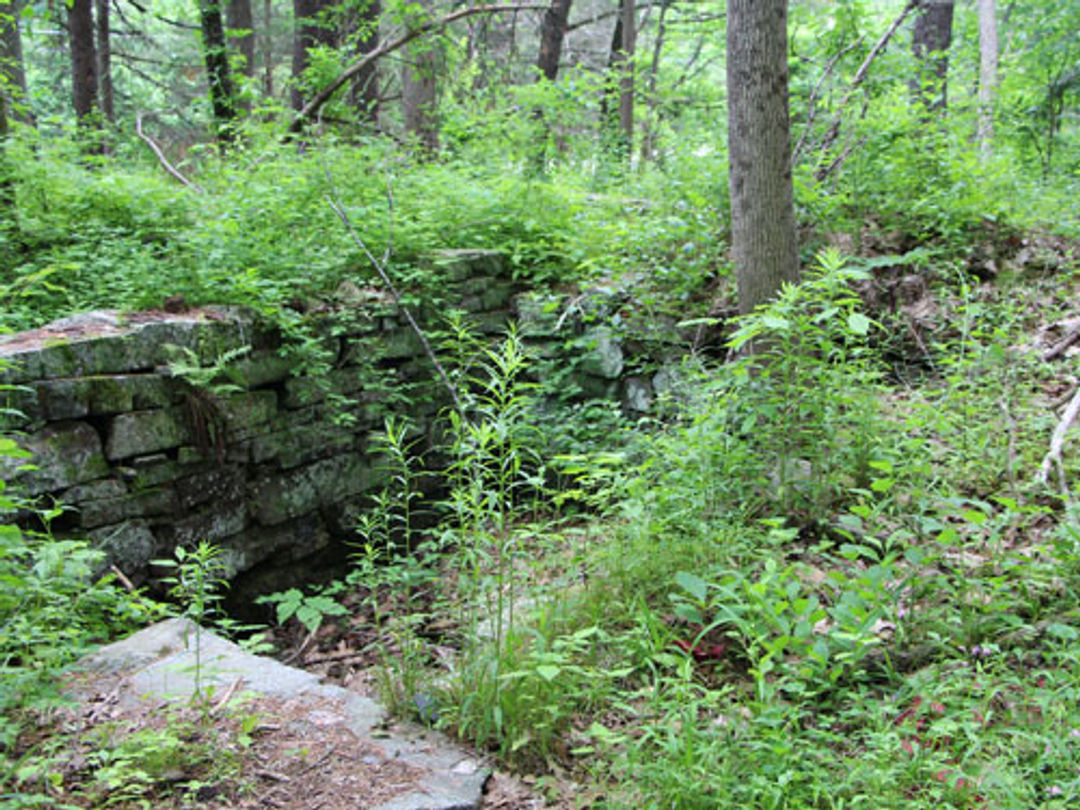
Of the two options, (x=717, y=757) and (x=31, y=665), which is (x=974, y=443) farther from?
(x=31, y=665)

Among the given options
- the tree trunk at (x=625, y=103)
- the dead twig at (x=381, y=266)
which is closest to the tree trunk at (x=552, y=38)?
the tree trunk at (x=625, y=103)

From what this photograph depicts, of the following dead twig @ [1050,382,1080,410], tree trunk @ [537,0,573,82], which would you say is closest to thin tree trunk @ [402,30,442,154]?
tree trunk @ [537,0,573,82]

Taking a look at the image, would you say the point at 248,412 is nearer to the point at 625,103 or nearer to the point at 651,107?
the point at 625,103

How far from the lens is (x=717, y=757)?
2191 millimetres

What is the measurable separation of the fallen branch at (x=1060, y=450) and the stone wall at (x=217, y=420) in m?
2.89

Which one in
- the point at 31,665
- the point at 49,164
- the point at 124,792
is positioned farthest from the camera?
the point at 49,164

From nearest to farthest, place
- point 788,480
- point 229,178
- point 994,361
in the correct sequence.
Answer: point 788,480 → point 994,361 → point 229,178

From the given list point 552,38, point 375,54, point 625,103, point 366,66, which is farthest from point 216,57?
point 625,103

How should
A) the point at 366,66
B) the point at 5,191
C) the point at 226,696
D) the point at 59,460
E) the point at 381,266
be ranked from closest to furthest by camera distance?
the point at 226,696 < the point at 59,460 < the point at 5,191 < the point at 381,266 < the point at 366,66

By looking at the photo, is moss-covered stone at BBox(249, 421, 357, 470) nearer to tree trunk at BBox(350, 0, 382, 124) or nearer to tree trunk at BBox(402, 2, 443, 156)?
tree trunk at BBox(350, 0, 382, 124)

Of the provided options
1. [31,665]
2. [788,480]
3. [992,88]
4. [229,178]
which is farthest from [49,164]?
[992,88]

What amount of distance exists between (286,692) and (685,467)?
2011mm

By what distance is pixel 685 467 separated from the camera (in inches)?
141

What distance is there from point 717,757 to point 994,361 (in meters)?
3.04
